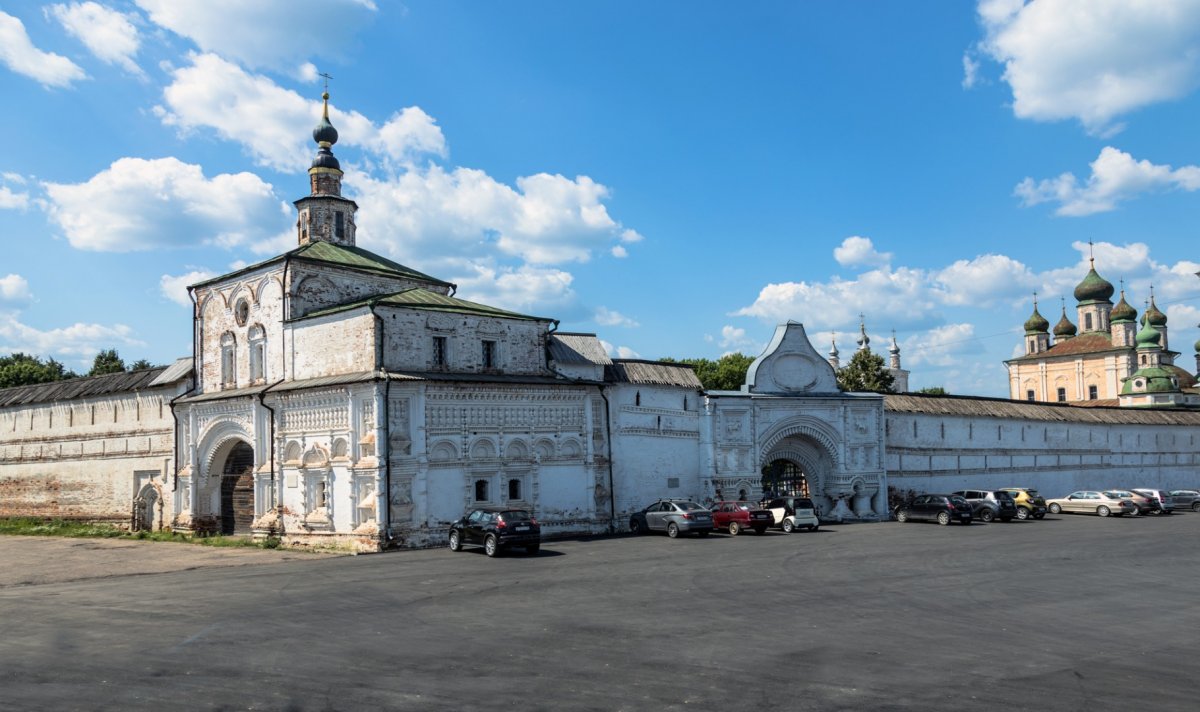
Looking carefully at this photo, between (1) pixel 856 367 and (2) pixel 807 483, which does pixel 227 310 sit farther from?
(1) pixel 856 367

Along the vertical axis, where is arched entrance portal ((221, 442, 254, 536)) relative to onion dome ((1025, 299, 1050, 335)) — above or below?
below

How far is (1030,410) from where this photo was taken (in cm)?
4959

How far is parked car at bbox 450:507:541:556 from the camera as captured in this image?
2469 centimetres

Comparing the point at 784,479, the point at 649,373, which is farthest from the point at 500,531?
the point at 784,479

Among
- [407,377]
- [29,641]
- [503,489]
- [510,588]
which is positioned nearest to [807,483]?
[503,489]

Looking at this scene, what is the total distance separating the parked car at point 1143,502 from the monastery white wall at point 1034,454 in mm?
5921

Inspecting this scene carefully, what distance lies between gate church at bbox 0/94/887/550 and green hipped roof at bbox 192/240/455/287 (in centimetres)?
15

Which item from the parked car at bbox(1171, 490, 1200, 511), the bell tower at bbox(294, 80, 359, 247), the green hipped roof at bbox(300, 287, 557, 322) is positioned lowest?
the parked car at bbox(1171, 490, 1200, 511)

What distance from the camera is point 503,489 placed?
30.5 meters

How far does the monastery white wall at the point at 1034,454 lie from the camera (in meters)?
43.2

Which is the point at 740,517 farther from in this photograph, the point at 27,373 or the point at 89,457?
the point at 27,373

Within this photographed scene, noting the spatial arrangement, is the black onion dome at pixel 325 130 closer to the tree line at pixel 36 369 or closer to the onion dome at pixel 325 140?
the onion dome at pixel 325 140

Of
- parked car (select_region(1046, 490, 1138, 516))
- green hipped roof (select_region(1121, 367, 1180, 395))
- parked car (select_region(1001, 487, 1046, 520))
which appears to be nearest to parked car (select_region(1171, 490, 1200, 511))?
parked car (select_region(1046, 490, 1138, 516))

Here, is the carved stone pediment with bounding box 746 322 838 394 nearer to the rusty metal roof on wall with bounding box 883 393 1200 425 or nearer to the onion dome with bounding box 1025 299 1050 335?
the rusty metal roof on wall with bounding box 883 393 1200 425
